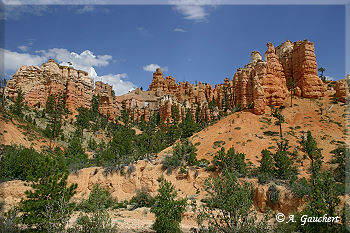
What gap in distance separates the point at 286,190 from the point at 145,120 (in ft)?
221

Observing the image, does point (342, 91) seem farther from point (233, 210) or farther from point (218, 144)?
point (233, 210)

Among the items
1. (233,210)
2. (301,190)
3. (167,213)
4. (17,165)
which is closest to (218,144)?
(301,190)

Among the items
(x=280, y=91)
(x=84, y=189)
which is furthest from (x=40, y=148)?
(x=280, y=91)

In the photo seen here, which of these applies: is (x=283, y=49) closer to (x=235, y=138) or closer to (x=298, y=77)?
(x=298, y=77)

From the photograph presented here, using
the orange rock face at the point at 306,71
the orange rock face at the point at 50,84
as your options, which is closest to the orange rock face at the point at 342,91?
the orange rock face at the point at 306,71

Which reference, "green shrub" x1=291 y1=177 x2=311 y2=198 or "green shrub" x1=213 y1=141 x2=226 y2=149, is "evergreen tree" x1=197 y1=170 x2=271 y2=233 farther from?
"green shrub" x1=213 y1=141 x2=226 y2=149

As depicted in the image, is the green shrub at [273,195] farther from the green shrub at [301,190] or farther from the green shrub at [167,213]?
the green shrub at [167,213]

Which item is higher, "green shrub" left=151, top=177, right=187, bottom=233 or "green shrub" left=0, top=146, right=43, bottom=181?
"green shrub" left=0, top=146, right=43, bottom=181

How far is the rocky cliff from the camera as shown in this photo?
178ft

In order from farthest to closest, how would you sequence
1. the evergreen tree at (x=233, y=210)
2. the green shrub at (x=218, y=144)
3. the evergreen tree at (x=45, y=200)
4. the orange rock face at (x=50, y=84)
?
the orange rock face at (x=50, y=84) < the green shrub at (x=218, y=144) < the evergreen tree at (x=45, y=200) < the evergreen tree at (x=233, y=210)

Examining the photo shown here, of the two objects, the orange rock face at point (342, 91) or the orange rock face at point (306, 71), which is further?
the orange rock face at point (306, 71)

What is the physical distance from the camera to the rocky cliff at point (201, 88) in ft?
178

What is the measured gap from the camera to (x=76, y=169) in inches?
1291

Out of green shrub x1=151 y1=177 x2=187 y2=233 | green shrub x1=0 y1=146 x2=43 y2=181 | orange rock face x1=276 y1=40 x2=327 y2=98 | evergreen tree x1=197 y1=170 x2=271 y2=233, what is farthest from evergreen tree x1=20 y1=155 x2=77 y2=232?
orange rock face x1=276 y1=40 x2=327 y2=98
